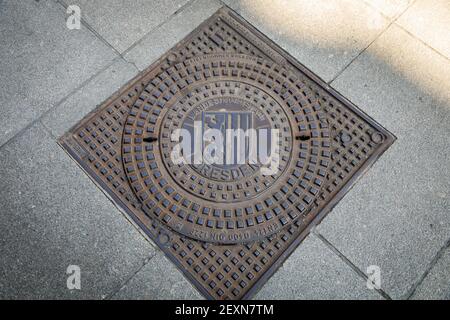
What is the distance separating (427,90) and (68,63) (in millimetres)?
2817

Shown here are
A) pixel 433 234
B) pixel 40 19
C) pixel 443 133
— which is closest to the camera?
pixel 433 234

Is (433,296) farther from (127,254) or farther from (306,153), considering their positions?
(127,254)

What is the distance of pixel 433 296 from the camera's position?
273cm

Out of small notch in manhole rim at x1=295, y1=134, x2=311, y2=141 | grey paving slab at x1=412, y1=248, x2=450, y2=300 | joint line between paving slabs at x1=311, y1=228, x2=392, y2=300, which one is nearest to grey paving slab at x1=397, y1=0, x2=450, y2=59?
small notch in manhole rim at x1=295, y1=134, x2=311, y2=141

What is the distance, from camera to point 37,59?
336 cm

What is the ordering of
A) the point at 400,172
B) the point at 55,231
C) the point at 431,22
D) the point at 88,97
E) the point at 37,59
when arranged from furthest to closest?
1. the point at 431,22
2. the point at 37,59
3. the point at 88,97
4. the point at 400,172
5. the point at 55,231

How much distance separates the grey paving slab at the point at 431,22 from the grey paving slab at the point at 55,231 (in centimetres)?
276

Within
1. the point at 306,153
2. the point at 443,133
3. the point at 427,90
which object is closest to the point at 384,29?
the point at 427,90

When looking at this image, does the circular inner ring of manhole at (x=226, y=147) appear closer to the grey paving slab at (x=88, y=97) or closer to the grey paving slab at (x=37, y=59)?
the grey paving slab at (x=88, y=97)

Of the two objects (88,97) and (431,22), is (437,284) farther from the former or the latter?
(88,97)

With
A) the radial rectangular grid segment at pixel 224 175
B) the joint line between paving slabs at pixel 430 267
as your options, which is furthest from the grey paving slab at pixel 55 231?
the joint line between paving slabs at pixel 430 267

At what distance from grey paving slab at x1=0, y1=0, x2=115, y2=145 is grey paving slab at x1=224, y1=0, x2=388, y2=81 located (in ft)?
4.29

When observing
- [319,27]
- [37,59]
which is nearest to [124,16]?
[37,59]

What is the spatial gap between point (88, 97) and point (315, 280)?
6.86ft
